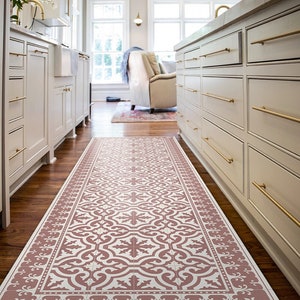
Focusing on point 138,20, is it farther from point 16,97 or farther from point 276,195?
point 276,195

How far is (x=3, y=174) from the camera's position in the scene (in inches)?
55.1

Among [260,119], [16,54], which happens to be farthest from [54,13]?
[260,119]

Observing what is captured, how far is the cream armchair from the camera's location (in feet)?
17.3

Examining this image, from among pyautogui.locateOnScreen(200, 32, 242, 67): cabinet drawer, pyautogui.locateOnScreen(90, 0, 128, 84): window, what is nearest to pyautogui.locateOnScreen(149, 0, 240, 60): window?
pyautogui.locateOnScreen(90, 0, 128, 84): window

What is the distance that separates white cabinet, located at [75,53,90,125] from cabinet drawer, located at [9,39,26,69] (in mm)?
1922

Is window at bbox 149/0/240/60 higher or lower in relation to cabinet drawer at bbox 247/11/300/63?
higher

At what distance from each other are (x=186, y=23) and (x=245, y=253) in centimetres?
821

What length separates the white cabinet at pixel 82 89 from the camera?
3813 mm

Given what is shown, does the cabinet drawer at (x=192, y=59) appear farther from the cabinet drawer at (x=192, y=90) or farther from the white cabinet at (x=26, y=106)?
the white cabinet at (x=26, y=106)

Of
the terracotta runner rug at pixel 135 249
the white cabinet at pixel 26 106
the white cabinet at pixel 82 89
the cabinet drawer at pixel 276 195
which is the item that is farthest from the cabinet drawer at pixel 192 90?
the white cabinet at pixel 82 89

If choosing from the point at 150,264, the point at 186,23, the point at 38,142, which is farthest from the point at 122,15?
the point at 150,264

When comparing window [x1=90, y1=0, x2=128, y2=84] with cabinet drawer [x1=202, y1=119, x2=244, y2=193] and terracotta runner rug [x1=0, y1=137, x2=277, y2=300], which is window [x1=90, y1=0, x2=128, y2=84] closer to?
cabinet drawer [x1=202, y1=119, x2=244, y2=193]

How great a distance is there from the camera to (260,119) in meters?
1.21

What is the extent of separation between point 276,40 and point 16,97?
128 cm
